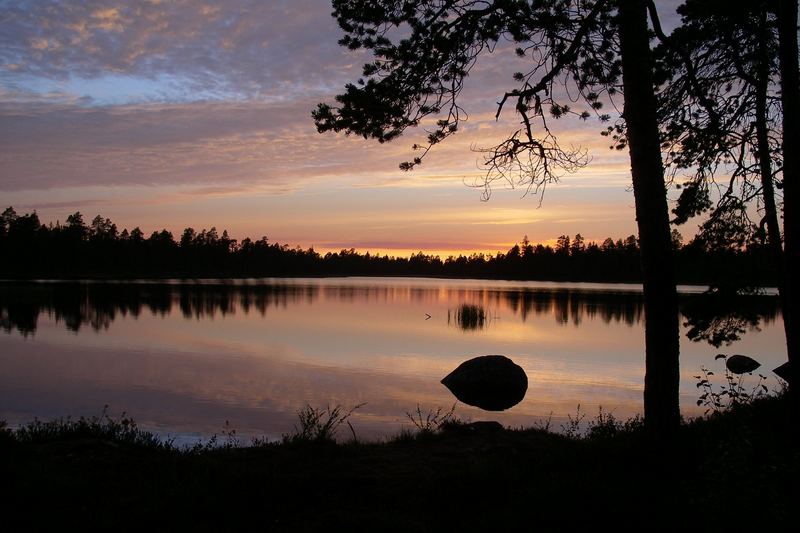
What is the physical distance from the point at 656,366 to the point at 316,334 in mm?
27994

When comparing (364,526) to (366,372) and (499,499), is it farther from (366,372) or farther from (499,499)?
(366,372)

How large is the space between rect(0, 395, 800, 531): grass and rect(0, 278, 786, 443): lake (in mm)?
4907

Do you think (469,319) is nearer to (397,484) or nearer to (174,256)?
(397,484)

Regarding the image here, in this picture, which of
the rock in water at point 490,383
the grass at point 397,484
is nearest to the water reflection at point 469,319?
the rock in water at point 490,383

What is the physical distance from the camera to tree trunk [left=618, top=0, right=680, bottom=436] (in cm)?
695

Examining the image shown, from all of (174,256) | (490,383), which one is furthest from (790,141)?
(174,256)

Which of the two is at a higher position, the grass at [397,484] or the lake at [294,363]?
the grass at [397,484]

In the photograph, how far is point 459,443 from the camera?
8.65 m

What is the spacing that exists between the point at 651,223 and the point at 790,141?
227 cm

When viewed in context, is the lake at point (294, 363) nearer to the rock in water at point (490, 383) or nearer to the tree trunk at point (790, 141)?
the rock in water at point (490, 383)

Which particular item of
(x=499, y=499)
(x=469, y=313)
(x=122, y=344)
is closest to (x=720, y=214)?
(x=499, y=499)

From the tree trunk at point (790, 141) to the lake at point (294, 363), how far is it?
172 inches

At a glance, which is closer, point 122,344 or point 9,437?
point 9,437

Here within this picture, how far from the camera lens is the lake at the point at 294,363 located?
49.6 ft
